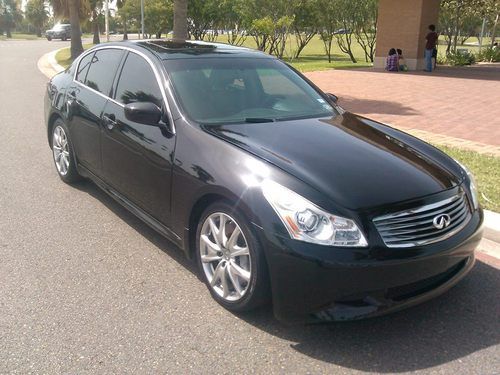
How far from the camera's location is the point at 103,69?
16.3ft

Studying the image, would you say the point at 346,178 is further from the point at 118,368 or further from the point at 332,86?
the point at 332,86

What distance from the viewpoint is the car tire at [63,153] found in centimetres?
548

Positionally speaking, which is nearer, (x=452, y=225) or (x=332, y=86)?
(x=452, y=225)

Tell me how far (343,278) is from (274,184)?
669 mm

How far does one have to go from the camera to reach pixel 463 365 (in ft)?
9.12

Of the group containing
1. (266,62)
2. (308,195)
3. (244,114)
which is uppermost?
(266,62)

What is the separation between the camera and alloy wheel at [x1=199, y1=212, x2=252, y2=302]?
3.12 m

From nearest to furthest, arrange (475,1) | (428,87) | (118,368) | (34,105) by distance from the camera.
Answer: (118,368) → (34,105) → (428,87) → (475,1)

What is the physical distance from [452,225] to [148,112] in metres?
2.25

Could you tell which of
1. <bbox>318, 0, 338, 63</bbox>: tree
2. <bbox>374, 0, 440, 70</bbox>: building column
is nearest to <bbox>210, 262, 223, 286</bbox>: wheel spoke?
<bbox>374, 0, 440, 70</bbox>: building column

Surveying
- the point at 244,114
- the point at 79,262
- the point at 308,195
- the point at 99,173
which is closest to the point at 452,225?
the point at 308,195

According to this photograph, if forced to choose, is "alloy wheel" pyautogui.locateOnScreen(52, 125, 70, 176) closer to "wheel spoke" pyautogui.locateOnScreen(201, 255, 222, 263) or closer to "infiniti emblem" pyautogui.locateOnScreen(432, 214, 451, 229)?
"wheel spoke" pyautogui.locateOnScreen(201, 255, 222, 263)

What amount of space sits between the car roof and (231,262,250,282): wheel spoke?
78.0 inches

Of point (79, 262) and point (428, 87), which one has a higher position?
point (428, 87)
